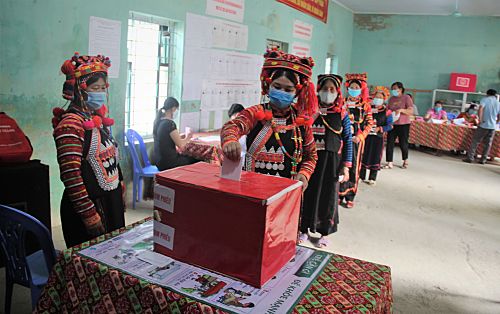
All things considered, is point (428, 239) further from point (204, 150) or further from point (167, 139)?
point (167, 139)

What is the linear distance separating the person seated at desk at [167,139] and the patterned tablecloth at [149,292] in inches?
113

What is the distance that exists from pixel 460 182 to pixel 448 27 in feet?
17.3

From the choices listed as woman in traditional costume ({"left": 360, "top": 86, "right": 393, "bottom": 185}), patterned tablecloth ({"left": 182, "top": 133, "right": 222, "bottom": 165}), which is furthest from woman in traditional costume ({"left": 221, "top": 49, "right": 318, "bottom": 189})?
woman in traditional costume ({"left": 360, "top": 86, "right": 393, "bottom": 185})

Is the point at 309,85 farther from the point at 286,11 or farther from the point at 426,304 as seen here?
the point at 286,11

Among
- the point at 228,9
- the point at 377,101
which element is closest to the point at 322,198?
the point at 377,101

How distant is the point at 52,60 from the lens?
351 centimetres

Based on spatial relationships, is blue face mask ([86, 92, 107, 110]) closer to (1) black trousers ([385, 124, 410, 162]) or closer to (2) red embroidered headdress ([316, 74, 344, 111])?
(2) red embroidered headdress ([316, 74, 344, 111])

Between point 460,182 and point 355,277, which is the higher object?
point 355,277

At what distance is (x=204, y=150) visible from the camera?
4418mm

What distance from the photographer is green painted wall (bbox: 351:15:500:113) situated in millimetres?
10414

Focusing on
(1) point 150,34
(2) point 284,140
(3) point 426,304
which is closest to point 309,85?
(2) point 284,140

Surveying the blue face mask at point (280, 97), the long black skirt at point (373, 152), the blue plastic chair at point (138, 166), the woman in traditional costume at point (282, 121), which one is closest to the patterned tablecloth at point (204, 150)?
the blue plastic chair at point (138, 166)

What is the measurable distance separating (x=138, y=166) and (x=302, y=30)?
15.7 ft

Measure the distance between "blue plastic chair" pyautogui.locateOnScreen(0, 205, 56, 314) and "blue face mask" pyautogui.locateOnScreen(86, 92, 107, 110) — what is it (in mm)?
574
